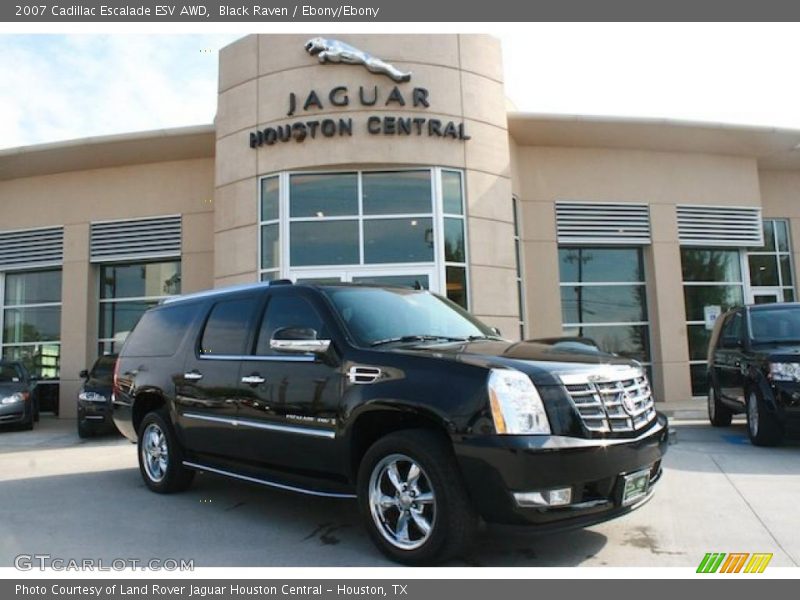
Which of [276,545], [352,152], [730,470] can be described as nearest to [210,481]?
[276,545]

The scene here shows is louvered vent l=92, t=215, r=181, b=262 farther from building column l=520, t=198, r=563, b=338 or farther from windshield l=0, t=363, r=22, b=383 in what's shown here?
building column l=520, t=198, r=563, b=338

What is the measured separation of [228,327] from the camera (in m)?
5.66

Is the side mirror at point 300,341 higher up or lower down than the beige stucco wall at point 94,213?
lower down

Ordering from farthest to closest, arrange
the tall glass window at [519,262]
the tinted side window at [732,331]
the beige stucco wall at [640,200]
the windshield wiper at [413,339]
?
1. the beige stucco wall at [640,200]
2. the tall glass window at [519,262]
3. the tinted side window at [732,331]
4. the windshield wiper at [413,339]

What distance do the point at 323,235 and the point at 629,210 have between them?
7.48m

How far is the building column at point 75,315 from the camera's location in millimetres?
15234

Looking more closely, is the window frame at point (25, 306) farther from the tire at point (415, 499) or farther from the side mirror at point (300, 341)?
the tire at point (415, 499)

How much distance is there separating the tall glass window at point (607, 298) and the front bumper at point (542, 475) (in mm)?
11599

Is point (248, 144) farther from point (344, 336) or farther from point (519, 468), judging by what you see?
point (519, 468)

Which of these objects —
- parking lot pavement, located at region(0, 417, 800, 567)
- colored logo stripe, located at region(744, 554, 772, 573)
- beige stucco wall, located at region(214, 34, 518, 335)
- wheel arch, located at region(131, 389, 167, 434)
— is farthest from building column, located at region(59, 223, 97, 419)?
colored logo stripe, located at region(744, 554, 772, 573)

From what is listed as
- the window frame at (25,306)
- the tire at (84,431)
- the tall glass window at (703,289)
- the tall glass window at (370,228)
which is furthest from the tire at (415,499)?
the window frame at (25,306)

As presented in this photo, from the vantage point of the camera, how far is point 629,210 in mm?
15164

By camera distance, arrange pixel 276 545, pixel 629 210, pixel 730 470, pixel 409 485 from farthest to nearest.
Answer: pixel 629 210 < pixel 730 470 < pixel 276 545 < pixel 409 485

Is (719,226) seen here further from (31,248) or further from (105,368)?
(31,248)
